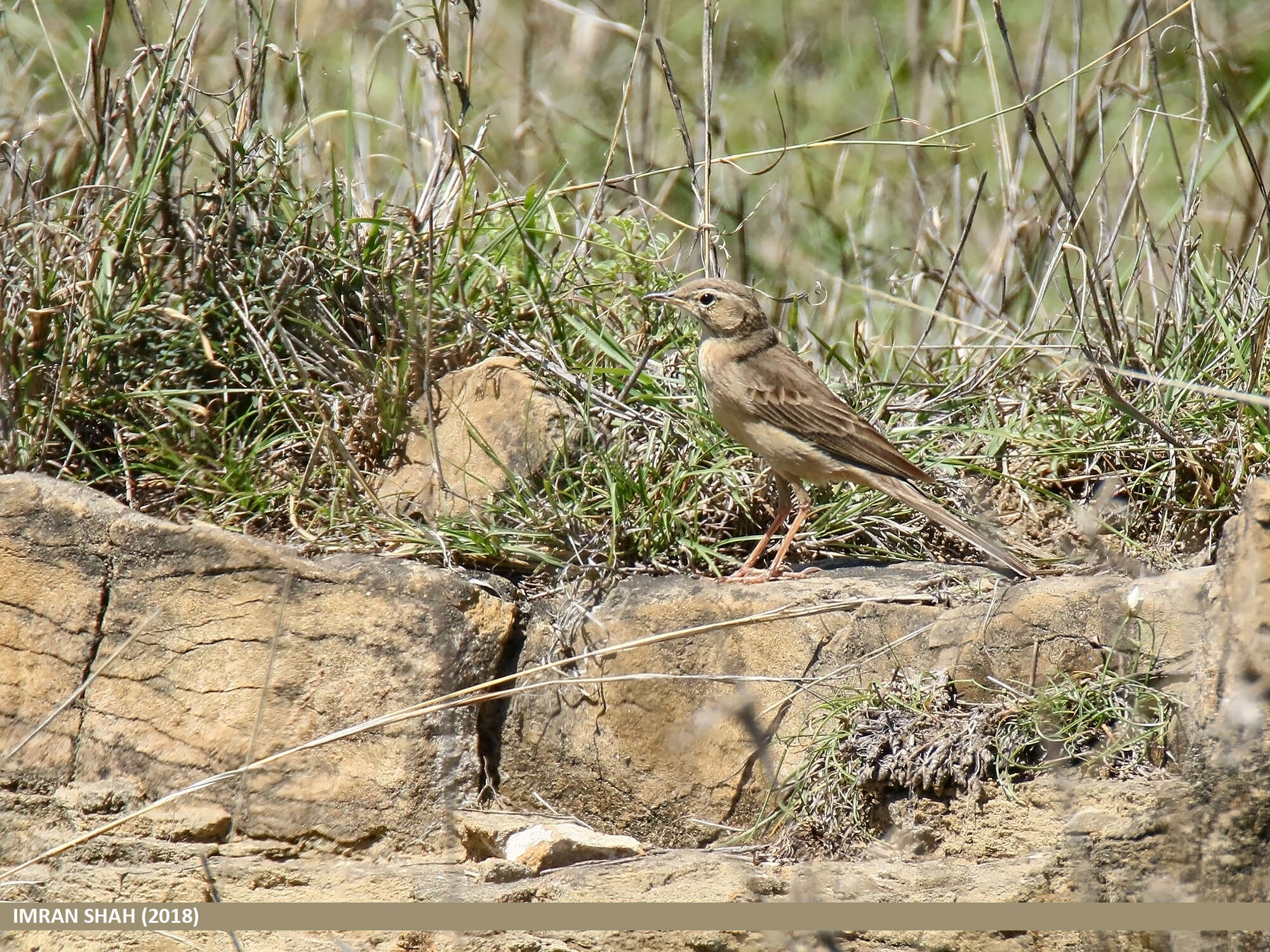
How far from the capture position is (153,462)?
4625 mm

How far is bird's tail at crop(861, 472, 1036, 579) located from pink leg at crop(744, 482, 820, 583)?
0.82 feet

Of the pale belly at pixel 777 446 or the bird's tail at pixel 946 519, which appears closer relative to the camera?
the bird's tail at pixel 946 519

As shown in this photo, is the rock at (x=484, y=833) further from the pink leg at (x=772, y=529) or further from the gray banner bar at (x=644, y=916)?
the pink leg at (x=772, y=529)

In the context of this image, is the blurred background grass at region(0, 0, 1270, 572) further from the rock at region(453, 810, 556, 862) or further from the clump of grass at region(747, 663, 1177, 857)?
the rock at region(453, 810, 556, 862)

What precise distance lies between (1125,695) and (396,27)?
355 centimetres

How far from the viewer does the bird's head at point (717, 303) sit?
16.5ft

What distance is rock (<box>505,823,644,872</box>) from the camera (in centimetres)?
359

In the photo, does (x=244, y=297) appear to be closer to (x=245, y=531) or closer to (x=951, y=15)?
(x=245, y=531)

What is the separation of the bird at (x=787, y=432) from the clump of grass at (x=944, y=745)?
0.78 meters

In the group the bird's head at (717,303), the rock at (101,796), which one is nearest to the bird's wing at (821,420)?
the bird's head at (717,303)

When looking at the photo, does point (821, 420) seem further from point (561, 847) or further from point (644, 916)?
point (644, 916)

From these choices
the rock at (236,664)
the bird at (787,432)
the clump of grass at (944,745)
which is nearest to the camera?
the clump of grass at (944,745)

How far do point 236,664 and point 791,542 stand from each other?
6.44 ft

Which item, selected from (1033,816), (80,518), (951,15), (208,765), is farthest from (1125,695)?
(951,15)
